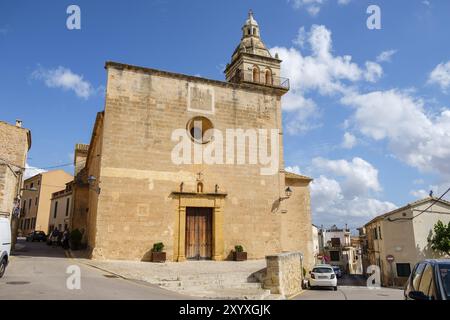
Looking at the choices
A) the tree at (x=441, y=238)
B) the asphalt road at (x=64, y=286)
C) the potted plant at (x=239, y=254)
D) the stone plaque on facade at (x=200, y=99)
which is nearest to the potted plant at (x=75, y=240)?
the asphalt road at (x=64, y=286)

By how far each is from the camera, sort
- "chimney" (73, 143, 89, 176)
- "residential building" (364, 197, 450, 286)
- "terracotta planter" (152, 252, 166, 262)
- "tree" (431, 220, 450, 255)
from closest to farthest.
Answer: "terracotta planter" (152, 252, 166, 262), "tree" (431, 220, 450, 255), "residential building" (364, 197, 450, 286), "chimney" (73, 143, 89, 176)

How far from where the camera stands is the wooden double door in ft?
52.9

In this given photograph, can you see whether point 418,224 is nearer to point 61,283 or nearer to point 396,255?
point 396,255

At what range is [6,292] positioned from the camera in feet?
24.4

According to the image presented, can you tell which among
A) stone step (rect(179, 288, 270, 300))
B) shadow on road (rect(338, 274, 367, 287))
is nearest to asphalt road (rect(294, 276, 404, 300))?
stone step (rect(179, 288, 270, 300))

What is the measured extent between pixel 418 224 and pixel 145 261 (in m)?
21.2

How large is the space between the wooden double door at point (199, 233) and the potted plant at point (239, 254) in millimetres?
1189

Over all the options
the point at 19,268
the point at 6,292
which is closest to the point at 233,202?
the point at 19,268

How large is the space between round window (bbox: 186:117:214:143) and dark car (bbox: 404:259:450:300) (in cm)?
1231

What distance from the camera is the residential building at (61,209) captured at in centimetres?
3416

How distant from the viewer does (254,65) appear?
26719mm

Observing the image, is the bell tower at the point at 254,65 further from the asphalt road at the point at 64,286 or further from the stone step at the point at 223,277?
the asphalt road at the point at 64,286

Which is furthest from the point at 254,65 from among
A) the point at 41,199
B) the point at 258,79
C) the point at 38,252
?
the point at 41,199

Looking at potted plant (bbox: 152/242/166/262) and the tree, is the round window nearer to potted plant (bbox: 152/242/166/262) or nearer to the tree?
potted plant (bbox: 152/242/166/262)
